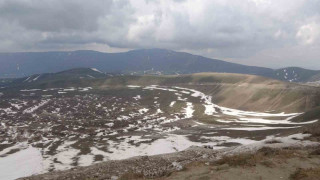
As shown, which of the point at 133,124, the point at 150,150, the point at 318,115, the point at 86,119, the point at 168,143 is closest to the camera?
the point at 150,150

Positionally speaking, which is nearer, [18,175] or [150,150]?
[18,175]

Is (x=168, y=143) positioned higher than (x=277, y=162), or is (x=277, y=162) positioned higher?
(x=277, y=162)

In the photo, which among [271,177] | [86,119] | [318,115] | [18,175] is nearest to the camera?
[271,177]

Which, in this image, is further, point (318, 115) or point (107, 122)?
point (107, 122)

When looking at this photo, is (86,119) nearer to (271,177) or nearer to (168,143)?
(168,143)

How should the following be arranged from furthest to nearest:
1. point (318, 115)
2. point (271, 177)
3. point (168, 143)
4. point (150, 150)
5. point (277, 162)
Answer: point (318, 115) < point (168, 143) < point (150, 150) < point (277, 162) < point (271, 177)

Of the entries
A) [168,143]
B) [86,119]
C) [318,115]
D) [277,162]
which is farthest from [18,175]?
[318,115]

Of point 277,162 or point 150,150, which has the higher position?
point 277,162

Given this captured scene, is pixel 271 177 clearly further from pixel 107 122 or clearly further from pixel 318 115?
pixel 107 122

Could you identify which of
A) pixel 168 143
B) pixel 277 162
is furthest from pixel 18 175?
pixel 277 162
